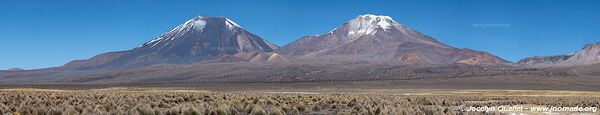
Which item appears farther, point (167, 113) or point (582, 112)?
point (582, 112)

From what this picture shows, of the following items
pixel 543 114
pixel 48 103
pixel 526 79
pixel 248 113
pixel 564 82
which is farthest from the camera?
pixel 526 79

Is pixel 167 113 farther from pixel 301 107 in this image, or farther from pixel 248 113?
pixel 301 107

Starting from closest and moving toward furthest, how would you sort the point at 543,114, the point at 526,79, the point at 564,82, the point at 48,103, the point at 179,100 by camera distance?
the point at 543,114 → the point at 48,103 → the point at 179,100 → the point at 564,82 → the point at 526,79

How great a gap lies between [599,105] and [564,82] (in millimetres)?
128029

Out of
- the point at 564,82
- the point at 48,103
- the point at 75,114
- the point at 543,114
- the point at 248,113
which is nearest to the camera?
the point at 75,114

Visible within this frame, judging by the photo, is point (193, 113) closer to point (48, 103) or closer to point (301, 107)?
point (301, 107)

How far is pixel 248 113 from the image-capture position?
21.8m

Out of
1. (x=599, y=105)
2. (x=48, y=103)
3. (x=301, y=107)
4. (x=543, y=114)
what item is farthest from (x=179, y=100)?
(x=599, y=105)

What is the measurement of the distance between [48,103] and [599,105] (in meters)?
21.8

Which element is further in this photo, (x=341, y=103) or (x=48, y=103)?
(x=341, y=103)

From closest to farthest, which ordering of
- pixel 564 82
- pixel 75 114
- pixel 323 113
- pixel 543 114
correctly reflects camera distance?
pixel 75 114 < pixel 323 113 < pixel 543 114 < pixel 564 82

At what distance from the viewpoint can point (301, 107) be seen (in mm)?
25219

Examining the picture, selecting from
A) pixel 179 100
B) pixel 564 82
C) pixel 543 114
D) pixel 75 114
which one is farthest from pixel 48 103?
pixel 564 82

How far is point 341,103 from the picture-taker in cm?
3086
